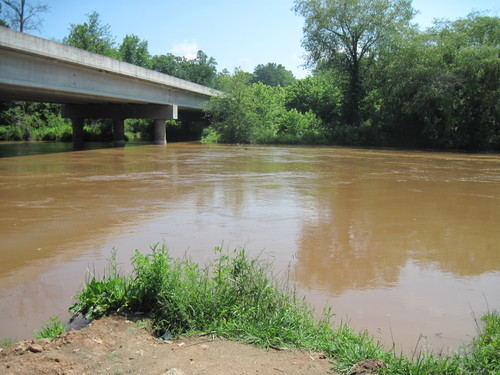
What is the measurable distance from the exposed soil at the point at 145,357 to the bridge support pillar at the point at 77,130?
132 feet

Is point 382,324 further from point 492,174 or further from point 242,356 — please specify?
point 492,174

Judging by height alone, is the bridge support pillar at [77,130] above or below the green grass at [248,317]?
above

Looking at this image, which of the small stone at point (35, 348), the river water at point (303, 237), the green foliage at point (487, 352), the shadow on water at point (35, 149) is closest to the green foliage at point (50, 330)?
the river water at point (303, 237)

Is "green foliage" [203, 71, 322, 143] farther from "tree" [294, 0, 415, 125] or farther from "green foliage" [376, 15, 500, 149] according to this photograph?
"green foliage" [376, 15, 500, 149]

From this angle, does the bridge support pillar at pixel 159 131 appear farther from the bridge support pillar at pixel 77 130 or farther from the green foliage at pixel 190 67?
the green foliage at pixel 190 67

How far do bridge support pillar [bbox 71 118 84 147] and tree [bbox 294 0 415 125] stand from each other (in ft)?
75.8

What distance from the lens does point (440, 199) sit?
12.5 meters

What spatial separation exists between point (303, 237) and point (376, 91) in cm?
3856

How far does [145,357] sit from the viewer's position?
11.6ft

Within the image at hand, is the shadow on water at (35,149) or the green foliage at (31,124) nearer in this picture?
→ the shadow on water at (35,149)

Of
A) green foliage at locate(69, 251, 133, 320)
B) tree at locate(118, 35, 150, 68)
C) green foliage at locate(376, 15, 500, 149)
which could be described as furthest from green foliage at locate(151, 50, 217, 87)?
green foliage at locate(69, 251, 133, 320)

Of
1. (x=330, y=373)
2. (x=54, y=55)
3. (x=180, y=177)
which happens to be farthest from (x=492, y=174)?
(x=54, y=55)

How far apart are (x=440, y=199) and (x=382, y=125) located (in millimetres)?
30480

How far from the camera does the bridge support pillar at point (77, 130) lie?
40969 millimetres
